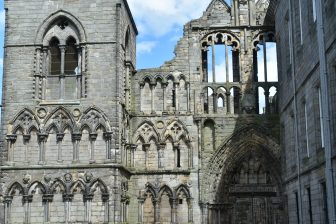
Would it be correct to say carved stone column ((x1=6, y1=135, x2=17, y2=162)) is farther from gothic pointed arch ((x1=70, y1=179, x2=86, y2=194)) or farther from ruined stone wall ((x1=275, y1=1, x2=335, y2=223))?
ruined stone wall ((x1=275, y1=1, x2=335, y2=223))

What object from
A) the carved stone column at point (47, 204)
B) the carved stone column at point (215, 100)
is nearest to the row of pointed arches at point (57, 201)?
the carved stone column at point (47, 204)

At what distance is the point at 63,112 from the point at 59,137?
0.95 m

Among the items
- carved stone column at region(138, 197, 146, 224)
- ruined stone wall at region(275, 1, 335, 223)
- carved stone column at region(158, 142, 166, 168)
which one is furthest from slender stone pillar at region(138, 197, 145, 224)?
ruined stone wall at region(275, 1, 335, 223)

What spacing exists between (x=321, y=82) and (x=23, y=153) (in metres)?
11.2

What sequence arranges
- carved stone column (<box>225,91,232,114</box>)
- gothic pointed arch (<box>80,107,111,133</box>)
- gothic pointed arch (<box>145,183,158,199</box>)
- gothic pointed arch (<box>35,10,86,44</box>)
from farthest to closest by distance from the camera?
carved stone column (<box>225,91,232,114</box>) → gothic pointed arch (<box>145,183,158,199</box>) → gothic pointed arch (<box>35,10,86,44</box>) → gothic pointed arch (<box>80,107,111,133</box>)

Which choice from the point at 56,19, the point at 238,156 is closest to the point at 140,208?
the point at 238,156

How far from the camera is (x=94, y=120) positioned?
20906 millimetres

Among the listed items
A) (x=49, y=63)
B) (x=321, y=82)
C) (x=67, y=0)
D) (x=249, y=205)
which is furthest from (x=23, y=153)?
(x=321, y=82)

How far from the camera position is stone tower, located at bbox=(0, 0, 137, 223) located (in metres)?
20.3

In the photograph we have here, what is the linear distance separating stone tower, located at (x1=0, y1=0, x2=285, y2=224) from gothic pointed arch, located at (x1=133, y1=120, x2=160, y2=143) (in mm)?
40

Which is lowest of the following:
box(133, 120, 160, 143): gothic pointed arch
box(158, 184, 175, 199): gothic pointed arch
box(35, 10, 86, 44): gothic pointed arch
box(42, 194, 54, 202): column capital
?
box(42, 194, 54, 202): column capital

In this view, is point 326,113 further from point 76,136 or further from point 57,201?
point 57,201

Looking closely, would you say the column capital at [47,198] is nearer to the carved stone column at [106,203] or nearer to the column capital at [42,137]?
the carved stone column at [106,203]

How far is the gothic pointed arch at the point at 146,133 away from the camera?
23.0m
